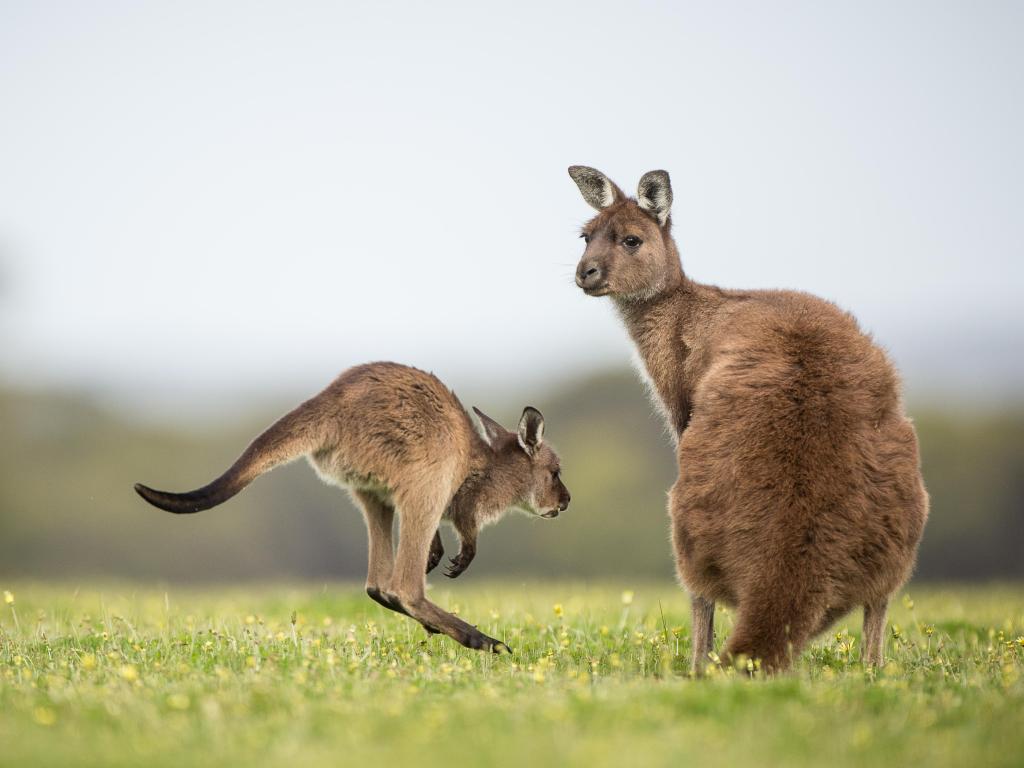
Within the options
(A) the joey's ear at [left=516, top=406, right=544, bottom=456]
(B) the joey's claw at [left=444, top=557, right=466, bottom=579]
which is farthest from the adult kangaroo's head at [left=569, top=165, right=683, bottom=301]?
(B) the joey's claw at [left=444, top=557, right=466, bottom=579]

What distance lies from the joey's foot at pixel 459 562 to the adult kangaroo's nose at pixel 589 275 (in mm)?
1858

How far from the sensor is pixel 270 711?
4.77 metres

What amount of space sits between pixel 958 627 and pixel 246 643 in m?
4.88

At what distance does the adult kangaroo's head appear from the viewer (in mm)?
8023

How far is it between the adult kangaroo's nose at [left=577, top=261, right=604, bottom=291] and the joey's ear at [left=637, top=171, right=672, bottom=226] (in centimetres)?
61

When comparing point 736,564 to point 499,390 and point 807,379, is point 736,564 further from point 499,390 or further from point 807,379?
point 499,390

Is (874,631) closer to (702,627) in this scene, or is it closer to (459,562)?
(702,627)

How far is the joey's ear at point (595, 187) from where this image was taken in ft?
28.1

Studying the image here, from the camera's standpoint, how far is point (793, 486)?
5.95m

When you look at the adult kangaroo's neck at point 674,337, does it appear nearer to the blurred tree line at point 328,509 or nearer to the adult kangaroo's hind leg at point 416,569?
the adult kangaroo's hind leg at point 416,569

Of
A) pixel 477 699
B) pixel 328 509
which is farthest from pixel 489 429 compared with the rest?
pixel 328 509

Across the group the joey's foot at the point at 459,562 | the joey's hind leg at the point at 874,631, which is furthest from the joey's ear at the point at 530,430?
the joey's hind leg at the point at 874,631

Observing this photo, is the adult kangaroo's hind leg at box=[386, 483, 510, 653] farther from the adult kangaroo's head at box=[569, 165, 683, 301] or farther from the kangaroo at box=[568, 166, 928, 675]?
the adult kangaroo's head at box=[569, 165, 683, 301]

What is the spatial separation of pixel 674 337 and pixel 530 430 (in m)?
1.27
